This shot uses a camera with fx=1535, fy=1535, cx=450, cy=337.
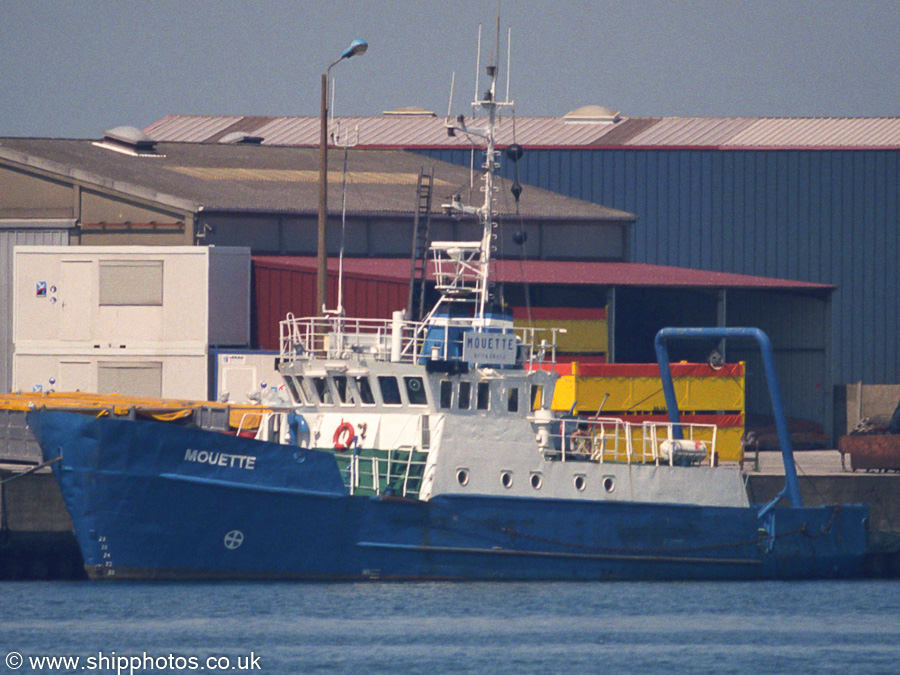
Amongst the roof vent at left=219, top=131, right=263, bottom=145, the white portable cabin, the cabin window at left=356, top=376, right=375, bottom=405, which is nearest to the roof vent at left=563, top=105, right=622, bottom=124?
the roof vent at left=219, top=131, right=263, bottom=145

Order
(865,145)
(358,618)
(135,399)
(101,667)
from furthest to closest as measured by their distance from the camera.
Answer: (865,145) < (135,399) < (358,618) < (101,667)

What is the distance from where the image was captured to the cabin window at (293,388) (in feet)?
84.1

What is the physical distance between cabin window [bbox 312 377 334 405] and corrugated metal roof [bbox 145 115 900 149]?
24.3 meters

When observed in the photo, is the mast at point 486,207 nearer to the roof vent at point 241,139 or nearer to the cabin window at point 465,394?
the cabin window at point 465,394

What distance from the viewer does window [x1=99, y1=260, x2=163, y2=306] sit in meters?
34.7

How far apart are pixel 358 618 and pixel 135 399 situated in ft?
31.4

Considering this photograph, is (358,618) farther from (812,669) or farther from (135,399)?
(135,399)

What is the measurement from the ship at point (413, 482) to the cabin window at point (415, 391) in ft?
0.08

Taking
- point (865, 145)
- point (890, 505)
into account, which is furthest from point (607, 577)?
point (865, 145)

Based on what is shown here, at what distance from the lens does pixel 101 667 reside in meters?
19.3

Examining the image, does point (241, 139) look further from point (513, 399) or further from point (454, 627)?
point (454, 627)

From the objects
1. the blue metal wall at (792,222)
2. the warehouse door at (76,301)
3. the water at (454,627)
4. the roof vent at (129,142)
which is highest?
the roof vent at (129,142)

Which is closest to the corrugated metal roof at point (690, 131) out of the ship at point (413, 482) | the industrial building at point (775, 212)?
the industrial building at point (775, 212)

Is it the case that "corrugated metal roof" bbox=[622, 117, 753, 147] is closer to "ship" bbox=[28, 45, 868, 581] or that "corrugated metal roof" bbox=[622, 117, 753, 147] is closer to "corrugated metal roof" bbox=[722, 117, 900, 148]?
"corrugated metal roof" bbox=[722, 117, 900, 148]
